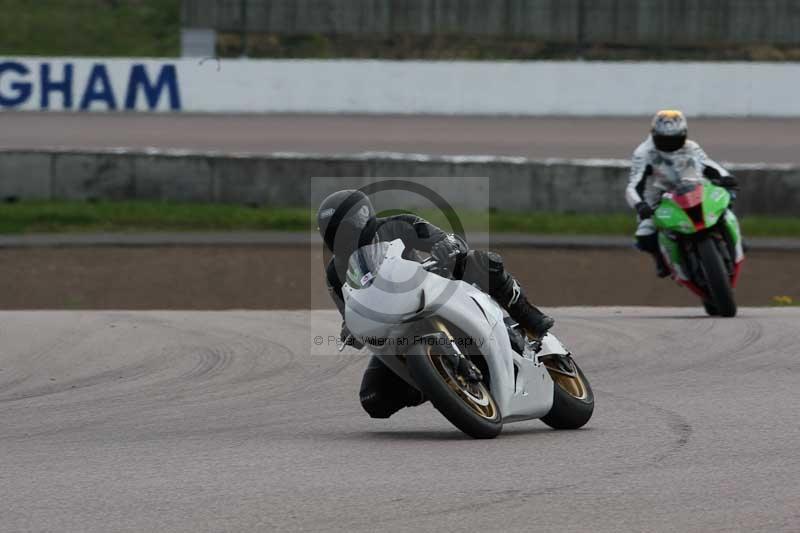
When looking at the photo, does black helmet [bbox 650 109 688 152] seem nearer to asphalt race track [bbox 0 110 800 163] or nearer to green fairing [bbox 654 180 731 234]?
green fairing [bbox 654 180 731 234]

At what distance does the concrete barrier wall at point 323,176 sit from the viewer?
20516mm

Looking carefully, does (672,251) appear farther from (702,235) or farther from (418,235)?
(418,235)

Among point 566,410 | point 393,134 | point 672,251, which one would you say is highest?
point 393,134

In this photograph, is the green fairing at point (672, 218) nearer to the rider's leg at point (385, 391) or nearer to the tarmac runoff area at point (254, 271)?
the tarmac runoff area at point (254, 271)

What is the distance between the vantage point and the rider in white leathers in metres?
11.9

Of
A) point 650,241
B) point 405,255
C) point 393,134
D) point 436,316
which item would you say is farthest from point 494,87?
point 436,316

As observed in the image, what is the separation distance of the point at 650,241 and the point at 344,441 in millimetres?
6196

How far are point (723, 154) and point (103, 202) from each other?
10.8 metres

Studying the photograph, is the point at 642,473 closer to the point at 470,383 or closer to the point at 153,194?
the point at 470,383

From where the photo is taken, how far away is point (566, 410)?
6699 mm

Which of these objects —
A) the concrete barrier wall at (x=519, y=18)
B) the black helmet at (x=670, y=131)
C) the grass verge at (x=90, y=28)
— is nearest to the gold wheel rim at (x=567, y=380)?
the black helmet at (x=670, y=131)

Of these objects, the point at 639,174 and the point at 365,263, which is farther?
the point at 639,174

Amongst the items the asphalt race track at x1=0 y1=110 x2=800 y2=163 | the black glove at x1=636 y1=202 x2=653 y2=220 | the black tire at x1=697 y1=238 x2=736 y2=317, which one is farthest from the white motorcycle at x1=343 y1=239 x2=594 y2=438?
the asphalt race track at x1=0 y1=110 x2=800 y2=163

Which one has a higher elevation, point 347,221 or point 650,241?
point 347,221
